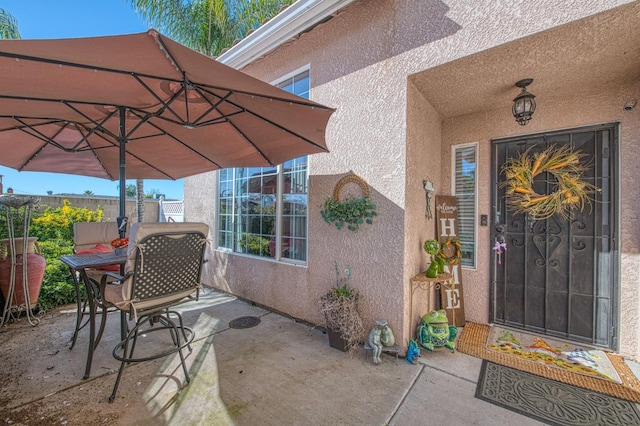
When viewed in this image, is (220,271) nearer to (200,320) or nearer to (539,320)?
(200,320)

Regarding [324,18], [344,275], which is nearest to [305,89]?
[324,18]

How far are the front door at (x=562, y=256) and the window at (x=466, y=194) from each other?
0.82 feet

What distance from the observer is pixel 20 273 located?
12.7 ft

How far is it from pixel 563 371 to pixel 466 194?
227 centimetres

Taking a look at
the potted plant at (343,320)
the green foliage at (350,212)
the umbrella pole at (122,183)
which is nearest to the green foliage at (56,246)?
the umbrella pole at (122,183)

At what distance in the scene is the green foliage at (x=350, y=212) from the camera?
311cm

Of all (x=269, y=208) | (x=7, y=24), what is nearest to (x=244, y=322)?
(x=269, y=208)

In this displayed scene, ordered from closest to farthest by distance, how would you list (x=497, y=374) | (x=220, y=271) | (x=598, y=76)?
1. (x=497, y=374)
2. (x=598, y=76)
3. (x=220, y=271)

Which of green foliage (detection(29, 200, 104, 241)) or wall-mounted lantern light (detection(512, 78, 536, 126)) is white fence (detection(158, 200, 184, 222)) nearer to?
green foliage (detection(29, 200, 104, 241))

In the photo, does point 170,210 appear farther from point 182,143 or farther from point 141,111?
point 141,111

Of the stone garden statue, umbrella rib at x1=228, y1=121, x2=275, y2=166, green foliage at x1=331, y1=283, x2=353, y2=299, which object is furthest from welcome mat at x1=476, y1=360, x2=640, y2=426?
umbrella rib at x1=228, y1=121, x2=275, y2=166

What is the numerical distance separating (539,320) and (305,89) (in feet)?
15.0

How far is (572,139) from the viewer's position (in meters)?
3.30

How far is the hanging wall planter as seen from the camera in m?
3.12
